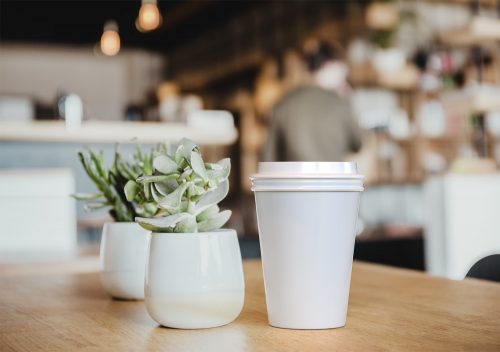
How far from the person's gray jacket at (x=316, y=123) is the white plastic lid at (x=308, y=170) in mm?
3332

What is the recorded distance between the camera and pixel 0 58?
11.4 m

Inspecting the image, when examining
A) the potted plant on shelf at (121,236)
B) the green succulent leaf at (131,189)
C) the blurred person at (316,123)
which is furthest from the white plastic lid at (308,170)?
the blurred person at (316,123)

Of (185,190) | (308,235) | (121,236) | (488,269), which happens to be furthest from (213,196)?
(488,269)

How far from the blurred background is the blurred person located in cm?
7

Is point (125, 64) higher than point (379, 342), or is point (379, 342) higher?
point (125, 64)

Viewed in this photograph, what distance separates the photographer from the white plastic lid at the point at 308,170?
0.92m

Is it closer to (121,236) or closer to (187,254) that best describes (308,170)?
(187,254)

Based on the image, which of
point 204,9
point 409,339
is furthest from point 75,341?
point 204,9

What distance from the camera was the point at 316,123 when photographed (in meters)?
4.28

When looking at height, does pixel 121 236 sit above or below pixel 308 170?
below

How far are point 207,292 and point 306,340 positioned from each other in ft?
0.53

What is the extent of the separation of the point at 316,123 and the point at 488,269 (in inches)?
110

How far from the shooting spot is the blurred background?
12.4ft

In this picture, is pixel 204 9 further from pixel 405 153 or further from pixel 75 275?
pixel 75 275
